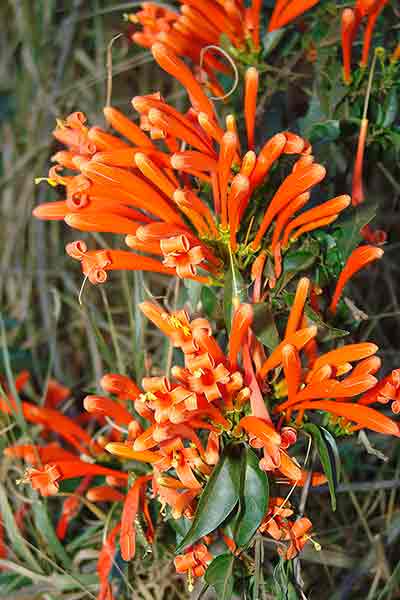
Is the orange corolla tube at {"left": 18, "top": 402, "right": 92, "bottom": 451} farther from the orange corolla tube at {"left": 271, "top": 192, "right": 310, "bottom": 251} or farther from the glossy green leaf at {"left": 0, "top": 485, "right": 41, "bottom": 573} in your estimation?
the orange corolla tube at {"left": 271, "top": 192, "right": 310, "bottom": 251}

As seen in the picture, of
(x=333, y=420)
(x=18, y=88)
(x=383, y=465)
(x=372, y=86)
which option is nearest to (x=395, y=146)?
(x=372, y=86)


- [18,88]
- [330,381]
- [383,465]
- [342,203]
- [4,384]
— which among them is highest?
[18,88]

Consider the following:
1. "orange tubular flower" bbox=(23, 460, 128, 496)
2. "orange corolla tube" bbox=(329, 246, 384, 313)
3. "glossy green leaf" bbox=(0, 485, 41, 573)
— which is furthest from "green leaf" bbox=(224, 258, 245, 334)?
"glossy green leaf" bbox=(0, 485, 41, 573)

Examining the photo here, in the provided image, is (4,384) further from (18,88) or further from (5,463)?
(18,88)

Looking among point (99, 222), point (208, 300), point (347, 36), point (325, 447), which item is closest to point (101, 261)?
point (99, 222)

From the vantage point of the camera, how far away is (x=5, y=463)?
1012mm

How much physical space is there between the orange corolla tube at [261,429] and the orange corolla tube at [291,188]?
0.15m

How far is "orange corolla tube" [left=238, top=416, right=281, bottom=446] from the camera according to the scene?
0.55 meters

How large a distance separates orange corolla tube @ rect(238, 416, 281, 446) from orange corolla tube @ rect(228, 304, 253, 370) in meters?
0.04

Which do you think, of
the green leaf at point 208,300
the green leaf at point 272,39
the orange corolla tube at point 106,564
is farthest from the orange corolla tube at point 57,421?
the green leaf at point 272,39

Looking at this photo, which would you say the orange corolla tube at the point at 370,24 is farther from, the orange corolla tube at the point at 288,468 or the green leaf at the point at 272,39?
the orange corolla tube at the point at 288,468

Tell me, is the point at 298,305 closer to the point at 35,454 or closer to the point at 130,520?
the point at 130,520

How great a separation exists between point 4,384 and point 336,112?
59 centimetres

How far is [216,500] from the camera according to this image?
22.3 inches
